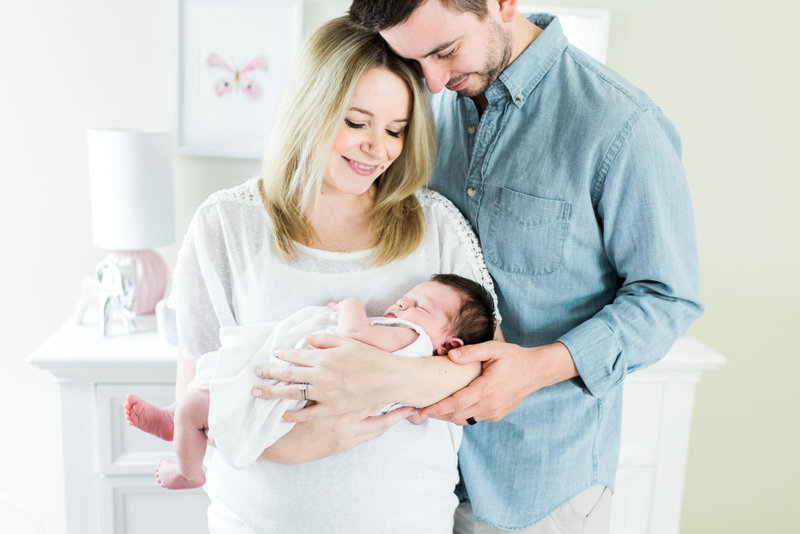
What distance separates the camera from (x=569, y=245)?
1.41 m

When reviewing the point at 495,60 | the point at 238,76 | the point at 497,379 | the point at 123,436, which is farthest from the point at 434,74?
the point at 123,436

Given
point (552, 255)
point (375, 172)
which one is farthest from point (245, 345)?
point (552, 255)

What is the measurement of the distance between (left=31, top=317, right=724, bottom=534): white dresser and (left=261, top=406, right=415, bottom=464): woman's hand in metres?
0.70

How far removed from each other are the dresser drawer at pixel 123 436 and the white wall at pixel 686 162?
0.56 meters

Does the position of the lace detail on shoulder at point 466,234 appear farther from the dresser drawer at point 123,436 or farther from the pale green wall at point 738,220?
the pale green wall at point 738,220

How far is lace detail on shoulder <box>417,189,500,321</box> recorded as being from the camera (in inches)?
57.5

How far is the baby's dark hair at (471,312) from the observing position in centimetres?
137

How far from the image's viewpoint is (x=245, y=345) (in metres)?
1.27

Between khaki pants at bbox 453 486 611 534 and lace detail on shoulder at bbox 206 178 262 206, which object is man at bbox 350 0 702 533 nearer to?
khaki pants at bbox 453 486 611 534

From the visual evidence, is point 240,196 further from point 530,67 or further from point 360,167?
point 530,67

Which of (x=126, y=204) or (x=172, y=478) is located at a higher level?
(x=126, y=204)

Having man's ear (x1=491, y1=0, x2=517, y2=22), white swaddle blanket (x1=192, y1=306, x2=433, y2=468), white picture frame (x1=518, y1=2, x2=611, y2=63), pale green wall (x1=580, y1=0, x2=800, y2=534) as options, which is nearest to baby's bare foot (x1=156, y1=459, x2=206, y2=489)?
white swaddle blanket (x1=192, y1=306, x2=433, y2=468)

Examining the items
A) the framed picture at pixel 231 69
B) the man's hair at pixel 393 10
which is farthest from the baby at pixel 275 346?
the framed picture at pixel 231 69

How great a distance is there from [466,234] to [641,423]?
0.99m
